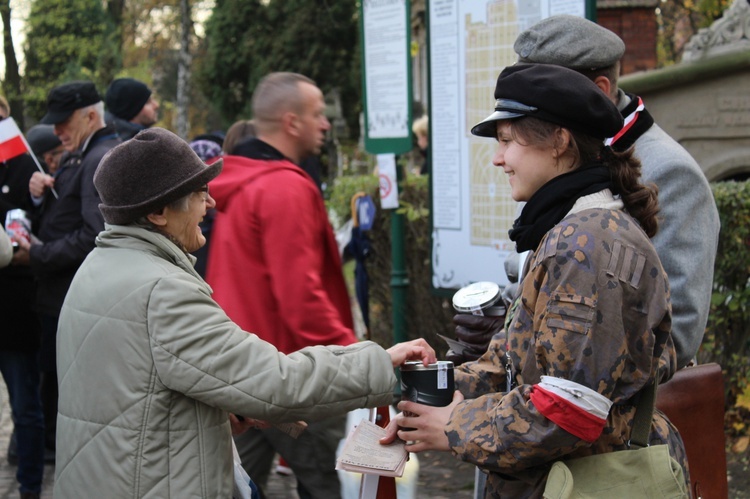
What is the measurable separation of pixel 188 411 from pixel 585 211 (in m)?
1.08

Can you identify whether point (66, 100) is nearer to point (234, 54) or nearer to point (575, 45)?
point (575, 45)

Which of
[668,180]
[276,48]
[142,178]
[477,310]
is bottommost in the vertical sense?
[276,48]

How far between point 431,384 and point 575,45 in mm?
1197

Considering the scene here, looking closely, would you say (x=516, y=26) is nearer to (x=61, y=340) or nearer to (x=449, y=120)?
(x=449, y=120)

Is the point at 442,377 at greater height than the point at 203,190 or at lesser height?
lesser

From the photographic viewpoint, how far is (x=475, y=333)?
347 centimetres

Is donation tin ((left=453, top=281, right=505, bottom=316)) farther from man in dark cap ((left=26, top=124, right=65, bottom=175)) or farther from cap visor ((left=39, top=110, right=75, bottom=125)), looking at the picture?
man in dark cap ((left=26, top=124, right=65, bottom=175))

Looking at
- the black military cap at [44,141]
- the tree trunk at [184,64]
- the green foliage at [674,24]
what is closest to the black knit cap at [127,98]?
the black military cap at [44,141]

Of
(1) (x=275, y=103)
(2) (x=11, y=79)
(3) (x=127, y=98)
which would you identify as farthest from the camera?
(2) (x=11, y=79)

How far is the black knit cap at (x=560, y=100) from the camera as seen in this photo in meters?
2.17

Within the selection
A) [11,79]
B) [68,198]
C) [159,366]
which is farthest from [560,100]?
[11,79]

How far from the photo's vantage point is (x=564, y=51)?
294 cm

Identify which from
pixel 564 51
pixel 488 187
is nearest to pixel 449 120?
pixel 488 187

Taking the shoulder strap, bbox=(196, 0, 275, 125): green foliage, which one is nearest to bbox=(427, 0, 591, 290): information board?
Result: the shoulder strap
